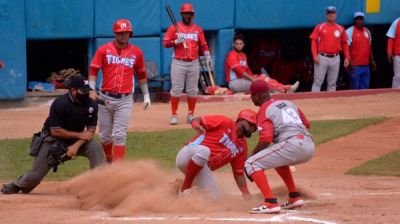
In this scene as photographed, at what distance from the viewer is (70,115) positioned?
1080 cm

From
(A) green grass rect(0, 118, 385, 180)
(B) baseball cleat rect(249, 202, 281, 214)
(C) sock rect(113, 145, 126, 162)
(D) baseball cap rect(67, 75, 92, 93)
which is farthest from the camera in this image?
(A) green grass rect(0, 118, 385, 180)

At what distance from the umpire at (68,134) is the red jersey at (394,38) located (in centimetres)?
1109

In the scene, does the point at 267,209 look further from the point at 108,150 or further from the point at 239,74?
the point at 239,74

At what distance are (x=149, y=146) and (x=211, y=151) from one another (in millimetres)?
4820

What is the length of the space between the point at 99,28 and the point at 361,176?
821cm

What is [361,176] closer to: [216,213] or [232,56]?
[216,213]

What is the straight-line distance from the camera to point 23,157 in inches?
554

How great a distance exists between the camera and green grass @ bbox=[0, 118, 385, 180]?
13.4 metres

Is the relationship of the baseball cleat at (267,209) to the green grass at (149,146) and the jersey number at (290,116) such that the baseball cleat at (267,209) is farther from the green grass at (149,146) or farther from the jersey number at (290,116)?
the green grass at (149,146)

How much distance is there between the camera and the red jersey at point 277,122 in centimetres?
957

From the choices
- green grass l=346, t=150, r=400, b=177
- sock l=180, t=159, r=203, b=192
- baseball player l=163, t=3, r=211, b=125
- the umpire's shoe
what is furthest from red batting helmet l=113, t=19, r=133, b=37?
baseball player l=163, t=3, r=211, b=125

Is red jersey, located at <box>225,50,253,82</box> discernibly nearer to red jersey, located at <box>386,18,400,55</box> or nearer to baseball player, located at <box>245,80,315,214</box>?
red jersey, located at <box>386,18,400,55</box>

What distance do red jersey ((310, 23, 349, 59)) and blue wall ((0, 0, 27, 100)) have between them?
5879 mm

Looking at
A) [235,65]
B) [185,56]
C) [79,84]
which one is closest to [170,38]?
[185,56]
